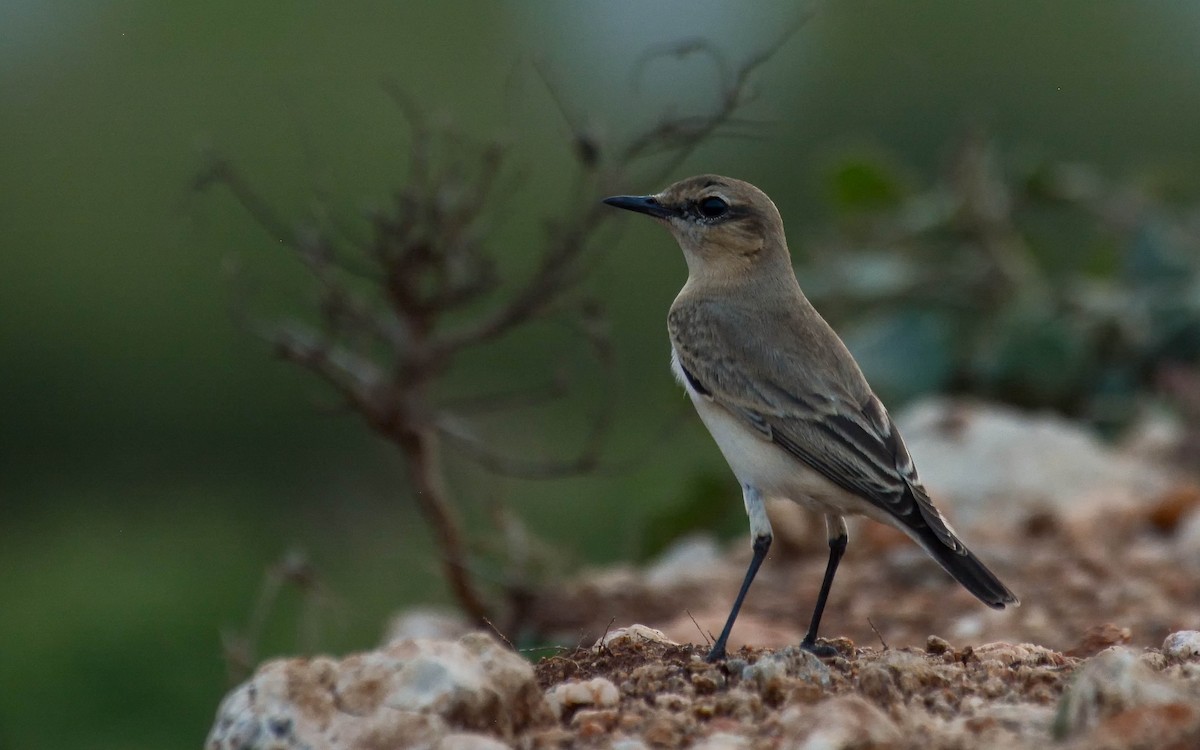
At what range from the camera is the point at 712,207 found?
20.0ft

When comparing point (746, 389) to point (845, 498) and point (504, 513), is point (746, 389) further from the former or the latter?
point (504, 513)

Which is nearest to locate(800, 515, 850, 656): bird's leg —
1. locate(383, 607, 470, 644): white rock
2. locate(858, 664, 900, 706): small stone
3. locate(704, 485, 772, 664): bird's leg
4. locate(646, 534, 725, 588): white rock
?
locate(704, 485, 772, 664): bird's leg

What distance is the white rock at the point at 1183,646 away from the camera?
4199 mm

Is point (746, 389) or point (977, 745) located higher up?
point (746, 389)

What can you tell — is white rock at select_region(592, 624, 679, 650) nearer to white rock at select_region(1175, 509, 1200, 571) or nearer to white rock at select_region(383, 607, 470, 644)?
white rock at select_region(383, 607, 470, 644)

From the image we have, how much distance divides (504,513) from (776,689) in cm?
359

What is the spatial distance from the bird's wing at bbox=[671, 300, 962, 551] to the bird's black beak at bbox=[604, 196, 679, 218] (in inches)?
21.2

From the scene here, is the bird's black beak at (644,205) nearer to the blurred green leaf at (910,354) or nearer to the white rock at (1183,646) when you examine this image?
the white rock at (1183,646)

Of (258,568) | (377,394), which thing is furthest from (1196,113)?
(377,394)

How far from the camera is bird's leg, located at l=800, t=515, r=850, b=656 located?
4.50 metres

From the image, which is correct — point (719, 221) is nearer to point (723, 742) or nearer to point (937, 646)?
point (937, 646)

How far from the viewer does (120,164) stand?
50.9ft

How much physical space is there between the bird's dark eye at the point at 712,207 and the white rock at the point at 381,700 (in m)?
2.89

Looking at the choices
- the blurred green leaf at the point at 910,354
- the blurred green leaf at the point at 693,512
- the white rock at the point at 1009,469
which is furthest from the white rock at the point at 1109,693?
the blurred green leaf at the point at 910,354
